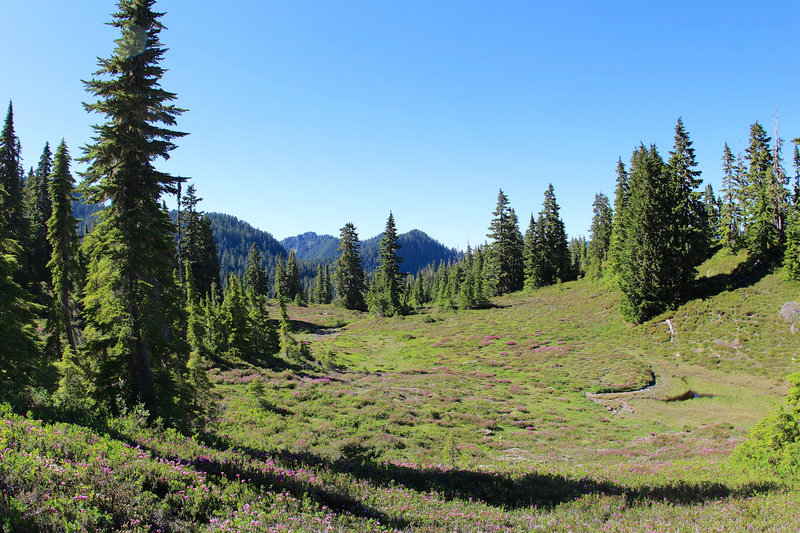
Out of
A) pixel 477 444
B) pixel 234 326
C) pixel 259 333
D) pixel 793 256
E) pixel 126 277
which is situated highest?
pixel 793 256

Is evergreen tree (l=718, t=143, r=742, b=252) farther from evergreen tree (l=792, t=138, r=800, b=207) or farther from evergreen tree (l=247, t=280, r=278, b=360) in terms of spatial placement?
evergreen tree (l=247, t=280, r=278, b=360)

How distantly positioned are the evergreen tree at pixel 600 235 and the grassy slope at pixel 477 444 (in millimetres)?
22406

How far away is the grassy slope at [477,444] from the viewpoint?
6.21m

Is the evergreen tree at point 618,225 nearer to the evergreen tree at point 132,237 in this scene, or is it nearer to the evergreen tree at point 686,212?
the evergreen tree at point 686,212

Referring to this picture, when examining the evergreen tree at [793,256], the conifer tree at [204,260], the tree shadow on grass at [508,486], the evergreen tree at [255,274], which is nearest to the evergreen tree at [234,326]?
the tree shadow on grass at [508,486]

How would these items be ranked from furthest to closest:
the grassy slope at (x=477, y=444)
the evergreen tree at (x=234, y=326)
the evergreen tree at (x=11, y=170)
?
the evergreen tree at (x=11, y=170) → the evergreen tree at (x=234, y=326) → the grassy slope at (x=477, y=444)

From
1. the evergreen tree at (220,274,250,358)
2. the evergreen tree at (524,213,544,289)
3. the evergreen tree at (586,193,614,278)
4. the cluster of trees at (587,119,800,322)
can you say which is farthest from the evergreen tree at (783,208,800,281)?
the evergreen tree at (220,274,250,358)

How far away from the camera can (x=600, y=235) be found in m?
72.9

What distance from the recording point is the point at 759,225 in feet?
133

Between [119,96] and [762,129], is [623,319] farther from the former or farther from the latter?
[119,96]

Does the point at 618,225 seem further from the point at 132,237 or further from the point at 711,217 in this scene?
the point at 132,237

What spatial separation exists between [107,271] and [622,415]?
26.3 meters

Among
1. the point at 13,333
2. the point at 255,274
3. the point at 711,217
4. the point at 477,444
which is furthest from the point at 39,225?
the point at 711,217

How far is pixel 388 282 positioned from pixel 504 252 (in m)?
25.5
